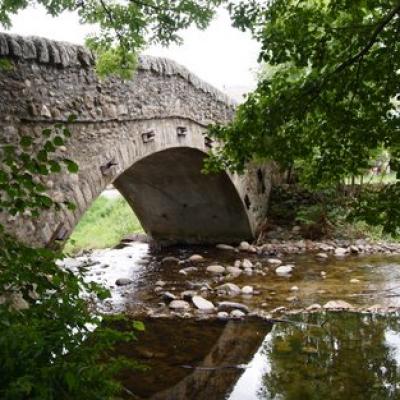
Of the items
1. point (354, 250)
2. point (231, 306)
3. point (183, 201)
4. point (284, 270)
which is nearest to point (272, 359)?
point (231, 306)

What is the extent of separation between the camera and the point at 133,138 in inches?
218

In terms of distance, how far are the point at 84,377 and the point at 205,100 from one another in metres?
6.63

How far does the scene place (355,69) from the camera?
2.82 meters

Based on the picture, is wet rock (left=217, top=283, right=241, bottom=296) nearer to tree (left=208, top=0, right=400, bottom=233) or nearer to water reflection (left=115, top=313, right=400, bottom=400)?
water reflection (left=115, top=313, right=400, bottom=400)

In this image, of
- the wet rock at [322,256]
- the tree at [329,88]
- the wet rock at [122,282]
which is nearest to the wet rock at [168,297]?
the wet rock at [122,282]

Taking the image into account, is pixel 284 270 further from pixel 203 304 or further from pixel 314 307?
pixel 203 304

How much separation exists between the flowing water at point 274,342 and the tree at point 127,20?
188cm

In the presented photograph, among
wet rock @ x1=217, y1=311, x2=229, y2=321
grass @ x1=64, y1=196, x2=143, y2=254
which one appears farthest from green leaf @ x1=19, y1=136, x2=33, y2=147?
grass @ x1=64, y1=196, x2=143, y2=254

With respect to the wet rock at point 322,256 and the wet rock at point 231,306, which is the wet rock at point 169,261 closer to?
the wet rock at point 322,256

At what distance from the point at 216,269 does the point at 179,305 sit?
220cm

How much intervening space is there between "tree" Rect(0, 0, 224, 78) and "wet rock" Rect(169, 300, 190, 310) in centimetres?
293

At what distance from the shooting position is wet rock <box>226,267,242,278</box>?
739cm

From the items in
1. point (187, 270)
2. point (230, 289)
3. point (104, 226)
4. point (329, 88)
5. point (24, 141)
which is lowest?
point (230, 289)

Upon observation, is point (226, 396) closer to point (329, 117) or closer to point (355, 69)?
point (329, 117)
